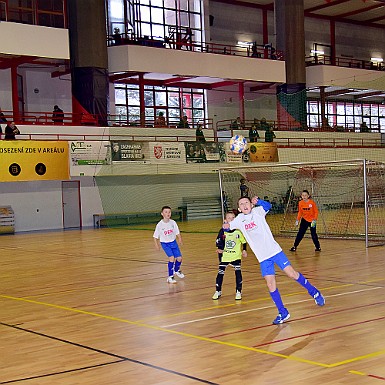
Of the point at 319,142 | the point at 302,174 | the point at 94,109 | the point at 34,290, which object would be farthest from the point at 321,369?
the point at 319,142

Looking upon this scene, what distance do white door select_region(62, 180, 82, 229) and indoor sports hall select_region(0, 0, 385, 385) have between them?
0.09 m

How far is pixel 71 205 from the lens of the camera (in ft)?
119

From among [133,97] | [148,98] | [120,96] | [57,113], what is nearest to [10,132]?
[57,113]

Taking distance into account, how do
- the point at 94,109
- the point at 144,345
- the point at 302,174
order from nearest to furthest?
the point at 144,345 < the point at 302,174 < the point at 94,109

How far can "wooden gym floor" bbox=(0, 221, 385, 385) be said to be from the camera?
→ 7176mm

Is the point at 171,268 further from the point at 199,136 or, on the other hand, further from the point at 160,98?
the point at 160,98

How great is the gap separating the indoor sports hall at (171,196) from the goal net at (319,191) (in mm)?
179

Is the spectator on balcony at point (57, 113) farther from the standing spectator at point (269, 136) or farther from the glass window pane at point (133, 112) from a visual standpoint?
the standing spectator at point (269, 136)

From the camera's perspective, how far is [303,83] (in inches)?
1838

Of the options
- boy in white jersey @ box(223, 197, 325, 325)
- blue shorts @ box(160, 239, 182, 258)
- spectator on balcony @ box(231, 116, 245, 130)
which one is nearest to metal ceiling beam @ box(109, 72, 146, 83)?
spectator on balcony @ box(231, 116, 245, 130)

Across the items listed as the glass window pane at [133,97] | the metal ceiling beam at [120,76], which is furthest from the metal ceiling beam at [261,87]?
the metal ceiling beam at [120,76]

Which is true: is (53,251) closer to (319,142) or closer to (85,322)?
(85,322)

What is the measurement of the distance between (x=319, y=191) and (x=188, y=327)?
30.0m

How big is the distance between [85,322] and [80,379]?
3241 mm
